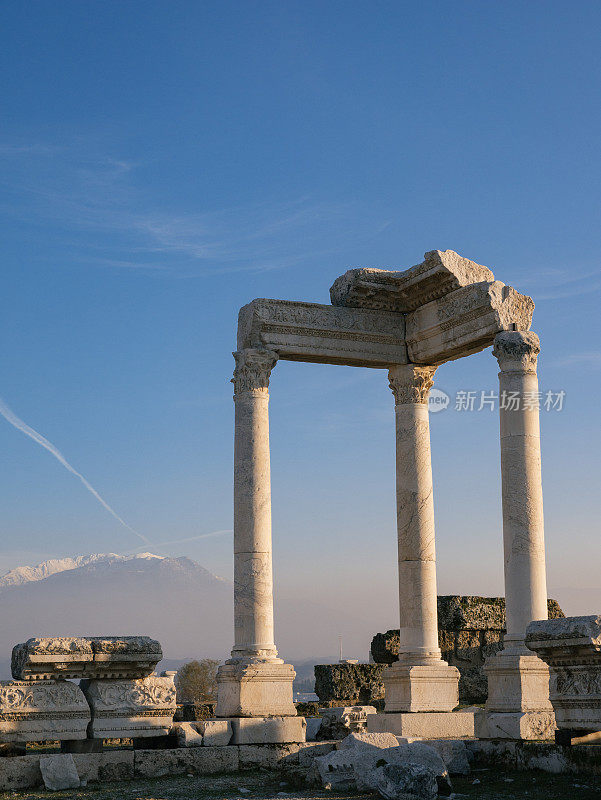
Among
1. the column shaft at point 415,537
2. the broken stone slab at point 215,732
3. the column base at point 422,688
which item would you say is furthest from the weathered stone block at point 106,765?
the column shaft at point 415,537

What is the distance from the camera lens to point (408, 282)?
2200 cm

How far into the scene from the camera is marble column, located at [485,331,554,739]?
1853 centimetres

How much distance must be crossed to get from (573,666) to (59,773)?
7405 mm

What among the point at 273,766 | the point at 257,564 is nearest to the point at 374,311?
the point at 257,564

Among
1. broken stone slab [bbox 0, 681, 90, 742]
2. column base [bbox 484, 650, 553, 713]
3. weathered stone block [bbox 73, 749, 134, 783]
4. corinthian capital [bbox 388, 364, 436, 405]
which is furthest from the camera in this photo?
corinthian capital [bbox 388, 364, 436, 405]

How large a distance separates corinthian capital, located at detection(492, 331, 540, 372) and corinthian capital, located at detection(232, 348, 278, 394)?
4331 mm

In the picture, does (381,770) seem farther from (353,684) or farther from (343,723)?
(353,684)

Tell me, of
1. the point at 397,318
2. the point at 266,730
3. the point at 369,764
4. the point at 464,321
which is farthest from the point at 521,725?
the point at 397,318

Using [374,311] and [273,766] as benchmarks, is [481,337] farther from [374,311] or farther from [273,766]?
[273,766]

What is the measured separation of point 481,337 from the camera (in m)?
20.6

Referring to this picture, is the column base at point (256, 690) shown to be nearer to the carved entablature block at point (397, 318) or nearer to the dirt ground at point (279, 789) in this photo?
the dirt ground at point (279, 789)

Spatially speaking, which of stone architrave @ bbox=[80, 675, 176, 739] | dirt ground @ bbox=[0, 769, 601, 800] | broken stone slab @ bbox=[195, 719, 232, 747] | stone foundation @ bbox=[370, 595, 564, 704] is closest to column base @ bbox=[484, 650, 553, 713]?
dirt ground @ bbox=[0, 769, 601, 800]

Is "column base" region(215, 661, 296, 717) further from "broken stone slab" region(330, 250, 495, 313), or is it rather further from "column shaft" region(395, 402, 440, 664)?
"broken stone slab" region(330, 250, 495, 313)

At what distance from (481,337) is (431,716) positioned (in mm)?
7044
